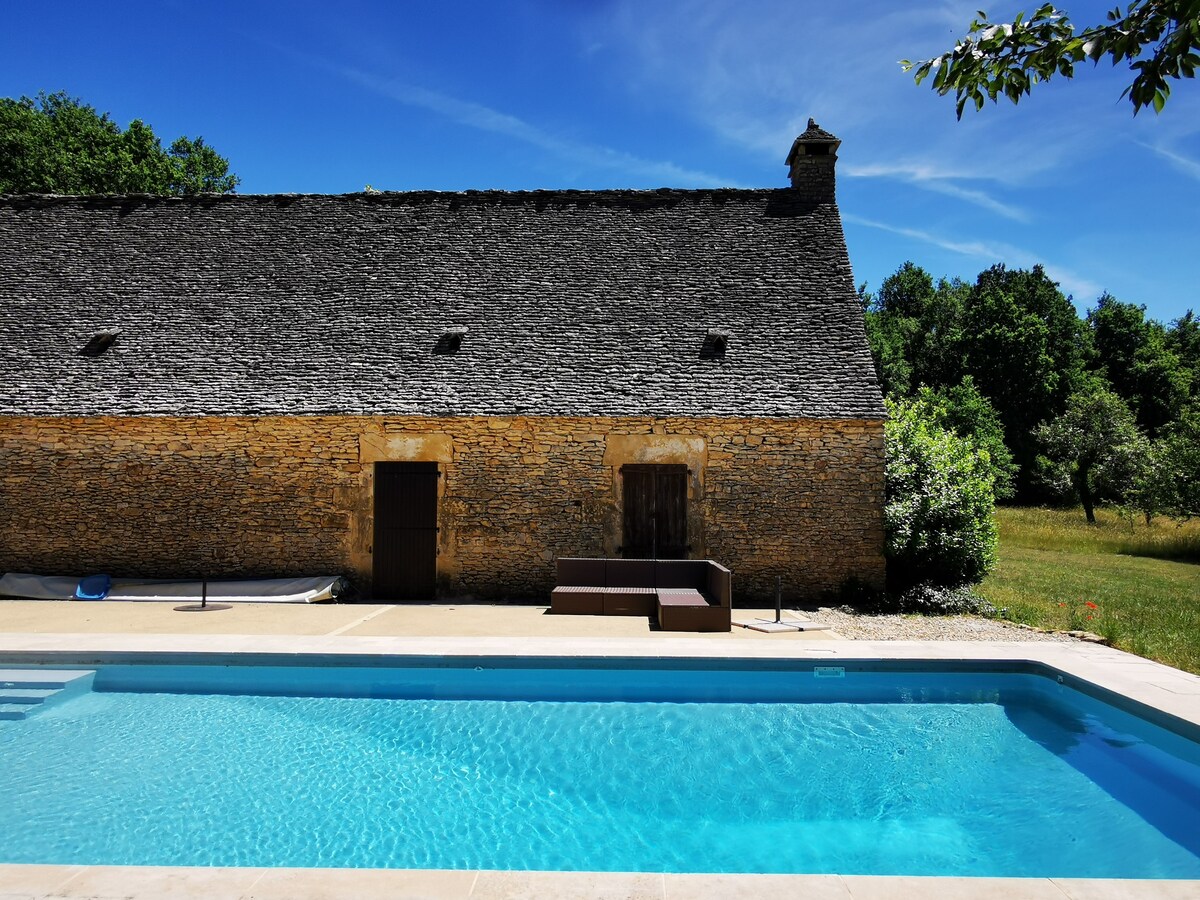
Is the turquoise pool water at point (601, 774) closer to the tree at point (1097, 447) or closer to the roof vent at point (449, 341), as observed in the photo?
the roof vent at point (449, 341)

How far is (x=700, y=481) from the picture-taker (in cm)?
1195

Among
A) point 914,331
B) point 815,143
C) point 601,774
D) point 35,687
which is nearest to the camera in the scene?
point 601,774

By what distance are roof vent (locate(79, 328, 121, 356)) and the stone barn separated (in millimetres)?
60

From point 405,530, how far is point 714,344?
231 inches

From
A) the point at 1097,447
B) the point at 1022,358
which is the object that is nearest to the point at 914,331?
the point at 1022,358

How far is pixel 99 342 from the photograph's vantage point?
1339 cm

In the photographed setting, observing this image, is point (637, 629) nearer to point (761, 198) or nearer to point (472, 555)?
point (472, 555)

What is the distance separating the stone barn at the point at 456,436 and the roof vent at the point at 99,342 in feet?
0.20

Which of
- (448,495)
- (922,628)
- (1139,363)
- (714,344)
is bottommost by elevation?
(922,628)

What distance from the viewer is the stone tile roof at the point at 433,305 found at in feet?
40.3

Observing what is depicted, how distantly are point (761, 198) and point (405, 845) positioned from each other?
13617mm

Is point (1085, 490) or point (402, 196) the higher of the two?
point (402, 196)

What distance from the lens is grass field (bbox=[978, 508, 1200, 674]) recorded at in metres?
8.84

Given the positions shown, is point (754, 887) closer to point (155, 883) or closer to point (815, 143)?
point (155, 883)
